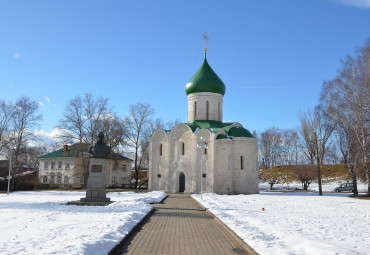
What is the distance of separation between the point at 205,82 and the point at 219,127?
4.99 metres

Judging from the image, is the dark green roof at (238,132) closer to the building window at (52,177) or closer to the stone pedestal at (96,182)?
the stone pedestal at (96,182)

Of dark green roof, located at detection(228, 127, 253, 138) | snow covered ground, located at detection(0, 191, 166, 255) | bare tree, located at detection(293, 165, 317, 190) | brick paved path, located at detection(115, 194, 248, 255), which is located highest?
dark green roof, located at detection(228, 127, 253, 138)

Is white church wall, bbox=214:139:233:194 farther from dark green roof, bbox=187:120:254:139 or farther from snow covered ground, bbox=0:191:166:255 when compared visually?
snow covered ground, bbox=0:191:166:255

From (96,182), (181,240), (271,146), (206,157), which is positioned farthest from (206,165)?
(271,146)

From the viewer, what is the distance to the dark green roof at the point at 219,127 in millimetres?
32094

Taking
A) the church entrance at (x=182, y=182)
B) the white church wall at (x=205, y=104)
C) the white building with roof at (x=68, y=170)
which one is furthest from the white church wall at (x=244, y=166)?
the white building with roof at (x=68, y=170)

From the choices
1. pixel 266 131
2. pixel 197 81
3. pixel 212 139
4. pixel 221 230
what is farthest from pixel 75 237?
pixel 266 131

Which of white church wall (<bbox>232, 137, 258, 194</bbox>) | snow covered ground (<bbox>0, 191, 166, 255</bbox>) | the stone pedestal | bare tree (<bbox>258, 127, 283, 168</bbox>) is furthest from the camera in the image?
bare tree (<bbox>258, 127, 283, 168</bbox>)

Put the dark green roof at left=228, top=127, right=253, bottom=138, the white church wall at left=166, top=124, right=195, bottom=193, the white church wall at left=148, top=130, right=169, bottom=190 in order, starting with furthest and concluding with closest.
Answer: the white church wall at left=148, top=130, right=169, bottom=190 < the dark green roof at left=228, top=127, right=253, bottom=138 < the white church wall at left=166, top=124, right=195, bottom=193

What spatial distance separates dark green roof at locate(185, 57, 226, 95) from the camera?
34500mm

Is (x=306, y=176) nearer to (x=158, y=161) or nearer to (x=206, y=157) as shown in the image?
(x=206, y=157)

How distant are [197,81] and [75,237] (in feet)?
94.2

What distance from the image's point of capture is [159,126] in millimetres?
49875

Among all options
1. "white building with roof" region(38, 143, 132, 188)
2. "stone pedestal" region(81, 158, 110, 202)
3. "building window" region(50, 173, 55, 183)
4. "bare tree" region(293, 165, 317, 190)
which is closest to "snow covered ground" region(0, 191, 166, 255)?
"stone pedestal" region(81, 158, 110, 202)
